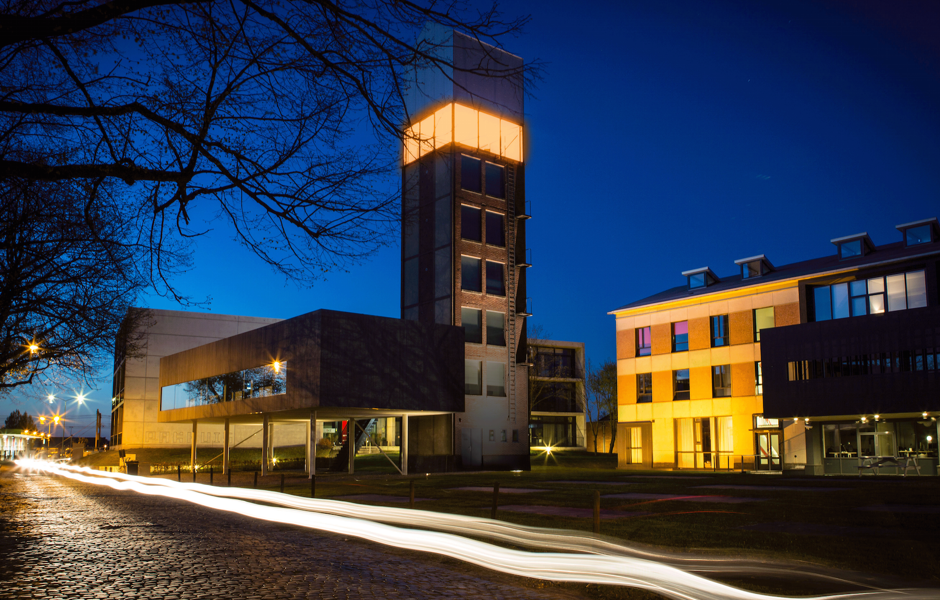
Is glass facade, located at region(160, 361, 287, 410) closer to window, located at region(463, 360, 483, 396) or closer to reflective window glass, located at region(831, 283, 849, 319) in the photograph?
window, located at region(463, 360, 483, 396)

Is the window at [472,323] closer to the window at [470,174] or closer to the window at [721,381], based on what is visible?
the window at [470,174]

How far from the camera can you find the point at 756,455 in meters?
43.2

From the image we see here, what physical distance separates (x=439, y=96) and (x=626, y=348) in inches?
860

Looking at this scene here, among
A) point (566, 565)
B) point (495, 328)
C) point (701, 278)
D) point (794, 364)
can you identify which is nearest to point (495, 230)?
point (495, 328)

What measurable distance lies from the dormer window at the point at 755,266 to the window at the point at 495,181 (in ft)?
53.7

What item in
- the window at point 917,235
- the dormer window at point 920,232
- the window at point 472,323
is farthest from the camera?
the window at point 472,323

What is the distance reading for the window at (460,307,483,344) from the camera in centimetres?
4809

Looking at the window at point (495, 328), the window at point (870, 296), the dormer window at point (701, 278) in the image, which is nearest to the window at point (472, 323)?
the window at point (495, 328)

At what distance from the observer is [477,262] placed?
162 feet

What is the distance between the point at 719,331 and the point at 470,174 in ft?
62.9

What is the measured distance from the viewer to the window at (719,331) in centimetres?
4708

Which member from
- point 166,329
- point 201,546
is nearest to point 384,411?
point 201,546

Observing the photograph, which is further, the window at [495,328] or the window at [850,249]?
the window at [495,328]

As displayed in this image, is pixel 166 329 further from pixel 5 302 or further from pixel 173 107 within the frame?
pixel 173 107
